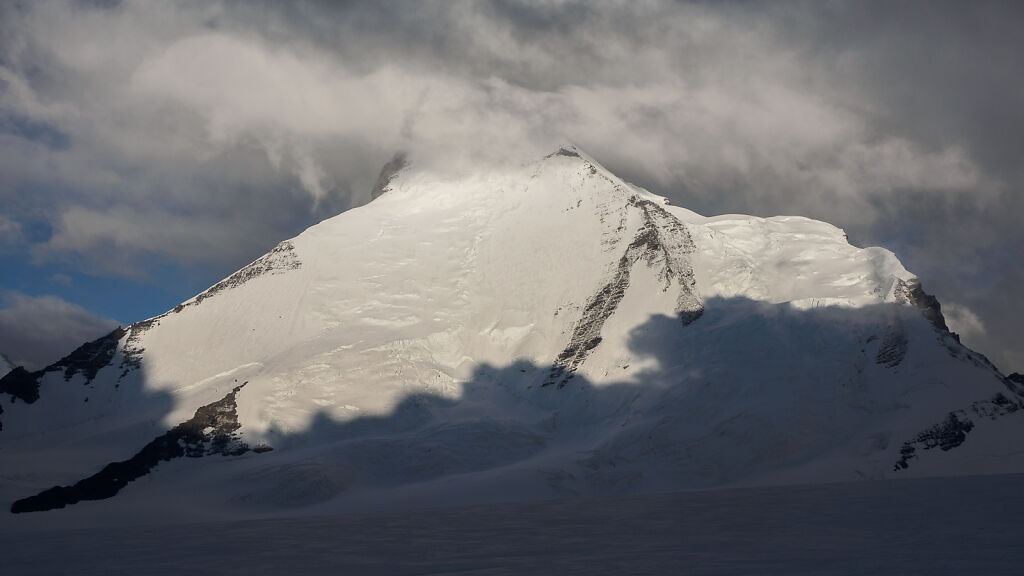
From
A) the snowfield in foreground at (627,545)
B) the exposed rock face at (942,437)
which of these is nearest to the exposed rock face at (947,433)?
the exposed rock face at (942,437)

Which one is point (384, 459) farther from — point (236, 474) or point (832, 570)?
point (832, 570)

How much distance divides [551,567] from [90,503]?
486 ft

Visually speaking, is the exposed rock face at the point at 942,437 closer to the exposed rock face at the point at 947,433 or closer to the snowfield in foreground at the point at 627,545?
the exposed rock face at the point at 947,433

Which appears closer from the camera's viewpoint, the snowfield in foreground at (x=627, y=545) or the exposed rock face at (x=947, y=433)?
the snowfield in foreground at (x=627, y=545)

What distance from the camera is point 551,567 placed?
49.1m

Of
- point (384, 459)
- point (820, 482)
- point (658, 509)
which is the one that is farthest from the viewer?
point (384, 459)

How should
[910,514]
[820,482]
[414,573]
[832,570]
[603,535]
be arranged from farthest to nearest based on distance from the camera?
[820,482], [910,514], [603,535], [414,573], [832,570]

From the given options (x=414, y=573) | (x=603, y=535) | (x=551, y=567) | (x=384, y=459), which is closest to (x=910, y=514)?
(x=603, y=535)

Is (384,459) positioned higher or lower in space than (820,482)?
higher

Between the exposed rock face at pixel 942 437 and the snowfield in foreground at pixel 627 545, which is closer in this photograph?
the snowfield in foreground at pixel 627 545

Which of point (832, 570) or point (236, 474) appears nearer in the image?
point (832, 570)

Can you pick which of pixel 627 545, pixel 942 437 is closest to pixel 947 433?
pixel 942 437

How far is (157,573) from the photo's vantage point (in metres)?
55.7

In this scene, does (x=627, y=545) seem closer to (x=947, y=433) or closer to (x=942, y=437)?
(x=942, y=437)
